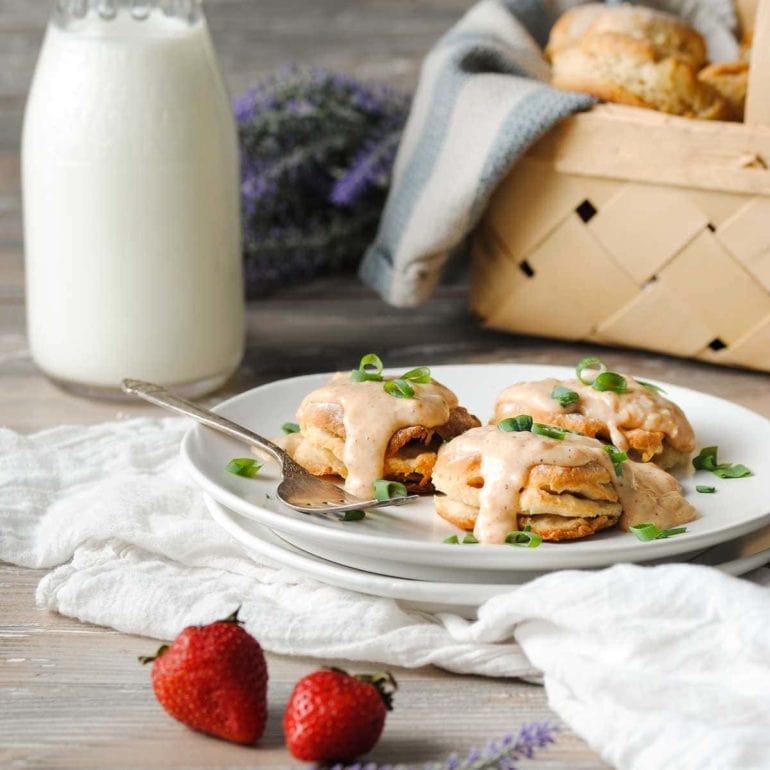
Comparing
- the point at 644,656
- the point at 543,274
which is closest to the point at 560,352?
the point at 543,274

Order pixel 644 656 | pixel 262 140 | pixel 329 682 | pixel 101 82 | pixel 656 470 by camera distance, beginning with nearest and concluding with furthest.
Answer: pixel 329 682 < pixel 644 656 < pixel 656 470 < pixel 101 82 < pixel 262 140

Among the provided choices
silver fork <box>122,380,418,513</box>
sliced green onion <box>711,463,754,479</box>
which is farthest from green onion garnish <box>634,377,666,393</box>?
silver fork <box>122,380,418,513</box>

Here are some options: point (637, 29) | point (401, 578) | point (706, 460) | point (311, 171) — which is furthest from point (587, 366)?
point (311, 171)

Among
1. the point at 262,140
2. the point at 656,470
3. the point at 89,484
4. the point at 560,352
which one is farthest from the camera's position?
the point at 262,140

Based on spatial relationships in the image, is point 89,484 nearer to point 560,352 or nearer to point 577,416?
point 577,416

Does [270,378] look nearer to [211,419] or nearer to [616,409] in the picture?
[211,419]

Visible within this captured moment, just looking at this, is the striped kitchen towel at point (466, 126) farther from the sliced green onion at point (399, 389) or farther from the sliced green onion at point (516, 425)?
the sliced green onion at point (516, 425)

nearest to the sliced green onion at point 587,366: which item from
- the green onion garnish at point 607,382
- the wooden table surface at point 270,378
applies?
the green onion garnish at point 607,382
